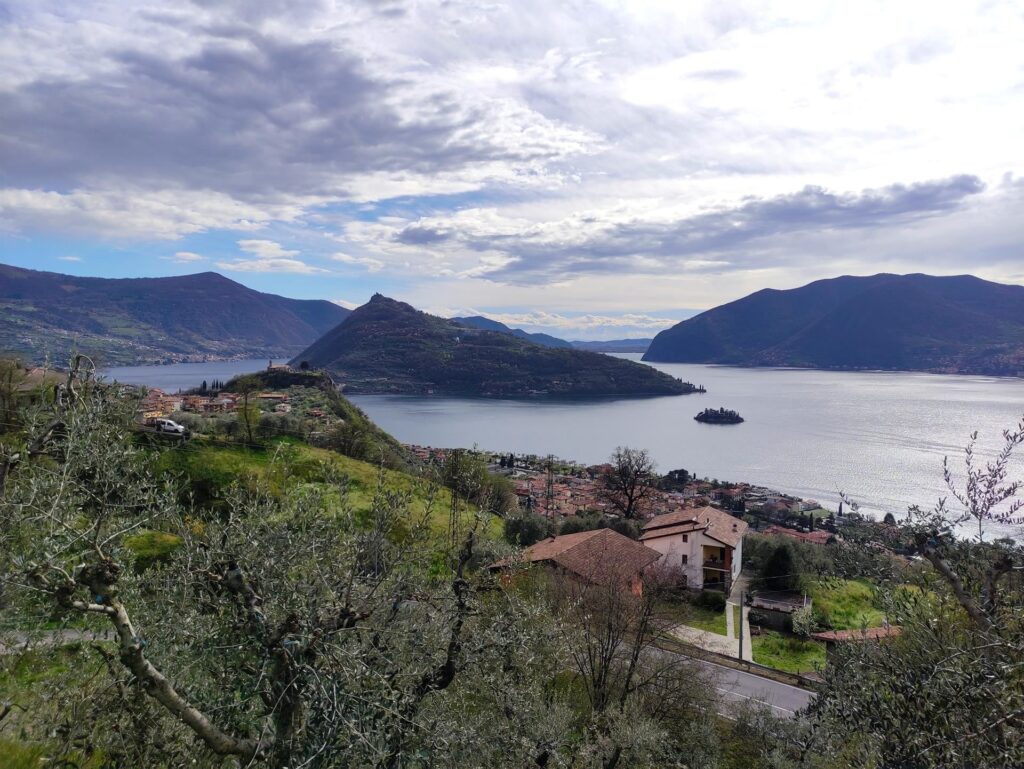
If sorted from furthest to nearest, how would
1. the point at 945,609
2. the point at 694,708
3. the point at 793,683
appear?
the point at 793,683
the point at 694,708
the point at 945,609

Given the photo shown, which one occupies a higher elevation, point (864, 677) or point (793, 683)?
point (864, 677)

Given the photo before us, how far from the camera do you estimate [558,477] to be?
64375mm

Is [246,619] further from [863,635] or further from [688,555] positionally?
[688,555]

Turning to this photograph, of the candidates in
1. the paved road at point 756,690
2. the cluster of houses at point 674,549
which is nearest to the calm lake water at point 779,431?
the cluster of houses at point 674,549

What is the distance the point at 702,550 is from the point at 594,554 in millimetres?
8317

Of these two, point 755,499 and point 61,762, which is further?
point 755,499

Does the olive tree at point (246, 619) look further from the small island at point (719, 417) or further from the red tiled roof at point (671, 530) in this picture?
the small island at point (719, 417)

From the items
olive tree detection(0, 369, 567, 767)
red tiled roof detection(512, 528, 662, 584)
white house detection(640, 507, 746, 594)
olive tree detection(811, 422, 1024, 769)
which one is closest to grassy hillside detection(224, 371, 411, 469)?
red tiled roof detection(512, 528, 662, 584)

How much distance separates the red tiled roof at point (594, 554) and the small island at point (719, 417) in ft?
303

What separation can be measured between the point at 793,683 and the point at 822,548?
14.2m

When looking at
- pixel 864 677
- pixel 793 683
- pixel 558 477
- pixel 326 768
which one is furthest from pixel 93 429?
pixel 558 477

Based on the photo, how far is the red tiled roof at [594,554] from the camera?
22.0 m

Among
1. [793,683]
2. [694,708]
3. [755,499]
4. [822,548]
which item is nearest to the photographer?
[694,708]

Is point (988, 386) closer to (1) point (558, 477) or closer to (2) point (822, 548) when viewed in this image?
(1) point (558, 477)
